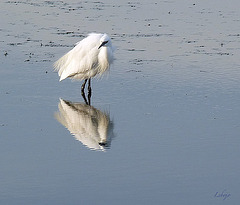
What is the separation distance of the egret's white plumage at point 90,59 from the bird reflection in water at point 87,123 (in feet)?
4.61

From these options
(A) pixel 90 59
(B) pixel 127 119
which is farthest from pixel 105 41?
(B) pixel 127 119

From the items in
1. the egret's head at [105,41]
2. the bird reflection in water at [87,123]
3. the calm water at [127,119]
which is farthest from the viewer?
the egret's head at [105,41]

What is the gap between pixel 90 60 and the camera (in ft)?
44.0

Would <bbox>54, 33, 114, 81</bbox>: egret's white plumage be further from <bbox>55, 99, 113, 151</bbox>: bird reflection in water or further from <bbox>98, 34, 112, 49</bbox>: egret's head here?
<bbox>55, 99, 113, 151</bbox>: bird reflection in water

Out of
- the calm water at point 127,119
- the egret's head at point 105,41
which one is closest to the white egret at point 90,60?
the egret's head at point 105,41

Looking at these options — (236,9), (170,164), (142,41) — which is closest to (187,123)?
(170,164)

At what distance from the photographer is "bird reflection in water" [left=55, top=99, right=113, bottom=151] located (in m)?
9.88

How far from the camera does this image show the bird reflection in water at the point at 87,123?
9875mm

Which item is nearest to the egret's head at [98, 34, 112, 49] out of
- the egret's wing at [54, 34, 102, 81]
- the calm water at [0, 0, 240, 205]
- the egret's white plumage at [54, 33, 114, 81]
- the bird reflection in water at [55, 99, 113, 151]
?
the egret's white plumage at [54, 33, 114, 81]

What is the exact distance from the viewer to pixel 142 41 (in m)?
17.8

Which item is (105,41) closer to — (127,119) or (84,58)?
(84,58)

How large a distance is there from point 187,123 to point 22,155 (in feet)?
9.32

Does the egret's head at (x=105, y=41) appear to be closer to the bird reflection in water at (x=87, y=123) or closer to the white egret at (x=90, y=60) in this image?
the white egret at (x=90, y=60)

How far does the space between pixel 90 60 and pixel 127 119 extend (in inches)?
109
